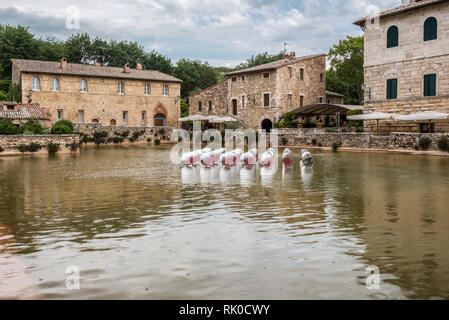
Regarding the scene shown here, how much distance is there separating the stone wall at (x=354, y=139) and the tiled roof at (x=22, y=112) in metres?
20.2

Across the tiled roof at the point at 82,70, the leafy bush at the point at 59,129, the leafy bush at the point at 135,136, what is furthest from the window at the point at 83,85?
the leafy bush at the point at 59,129

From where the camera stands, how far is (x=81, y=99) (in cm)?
4606

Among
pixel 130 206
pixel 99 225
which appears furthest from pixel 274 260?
pixel 130 206

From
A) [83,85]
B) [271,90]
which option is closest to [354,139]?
[271,90]

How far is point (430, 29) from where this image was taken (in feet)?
94.2

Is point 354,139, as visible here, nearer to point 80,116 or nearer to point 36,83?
point 80,116

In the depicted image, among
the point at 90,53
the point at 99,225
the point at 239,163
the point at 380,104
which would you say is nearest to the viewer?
the point at 99,225

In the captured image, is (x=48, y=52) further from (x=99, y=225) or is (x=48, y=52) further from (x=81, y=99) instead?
(x=99, y=225)

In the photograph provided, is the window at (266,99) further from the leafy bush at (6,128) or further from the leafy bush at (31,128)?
the leafy bush at (6,128)

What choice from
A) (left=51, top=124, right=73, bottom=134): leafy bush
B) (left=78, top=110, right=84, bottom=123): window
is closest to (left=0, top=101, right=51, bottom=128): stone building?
(left=51, top=124, right=73, bottom=134): leafy bush

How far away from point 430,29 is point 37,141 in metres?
27.7

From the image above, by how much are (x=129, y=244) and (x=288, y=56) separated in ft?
145

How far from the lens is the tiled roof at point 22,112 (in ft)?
99.8

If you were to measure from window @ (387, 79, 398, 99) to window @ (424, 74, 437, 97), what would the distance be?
216 centimetres
